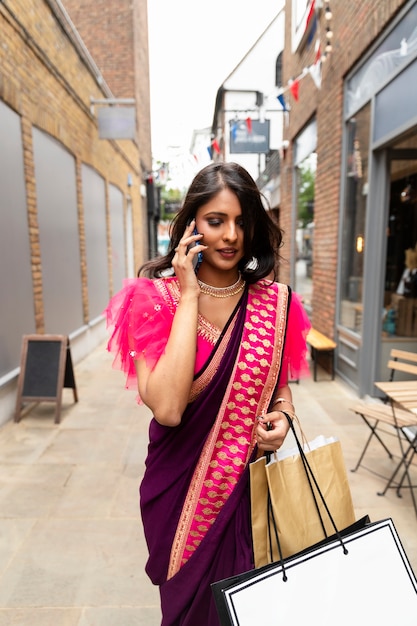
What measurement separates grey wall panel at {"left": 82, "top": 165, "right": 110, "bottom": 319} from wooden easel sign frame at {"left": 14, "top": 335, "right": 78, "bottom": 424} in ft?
12.3

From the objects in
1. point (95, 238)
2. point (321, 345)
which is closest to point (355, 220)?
point (321, 345)

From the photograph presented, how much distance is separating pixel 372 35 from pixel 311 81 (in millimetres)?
2717

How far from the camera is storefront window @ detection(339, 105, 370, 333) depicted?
217 inches

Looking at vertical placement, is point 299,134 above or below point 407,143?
above

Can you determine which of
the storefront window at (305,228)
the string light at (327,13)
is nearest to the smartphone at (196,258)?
the string light at (327,13)

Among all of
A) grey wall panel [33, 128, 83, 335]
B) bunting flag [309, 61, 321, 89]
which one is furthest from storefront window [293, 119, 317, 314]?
grey wall panel [33, 128, 83, 335]

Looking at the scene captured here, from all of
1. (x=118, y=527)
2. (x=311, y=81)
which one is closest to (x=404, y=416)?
(x=118, y=527)

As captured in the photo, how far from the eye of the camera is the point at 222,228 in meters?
1.39

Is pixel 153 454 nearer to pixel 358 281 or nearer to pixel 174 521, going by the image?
pixel 174 521

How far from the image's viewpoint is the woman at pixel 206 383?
1.33 meters

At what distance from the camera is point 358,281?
5.75 meters

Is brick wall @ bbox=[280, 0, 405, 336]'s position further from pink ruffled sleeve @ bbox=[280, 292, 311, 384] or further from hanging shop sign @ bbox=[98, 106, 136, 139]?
pink ruffled sleeve @ bbox=[280, 292, 311, 384]

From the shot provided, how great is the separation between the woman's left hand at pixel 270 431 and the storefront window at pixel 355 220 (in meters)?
4.53

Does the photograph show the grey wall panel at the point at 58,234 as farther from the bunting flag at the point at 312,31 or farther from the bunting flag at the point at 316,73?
the bunting flag at the point at 312,31
